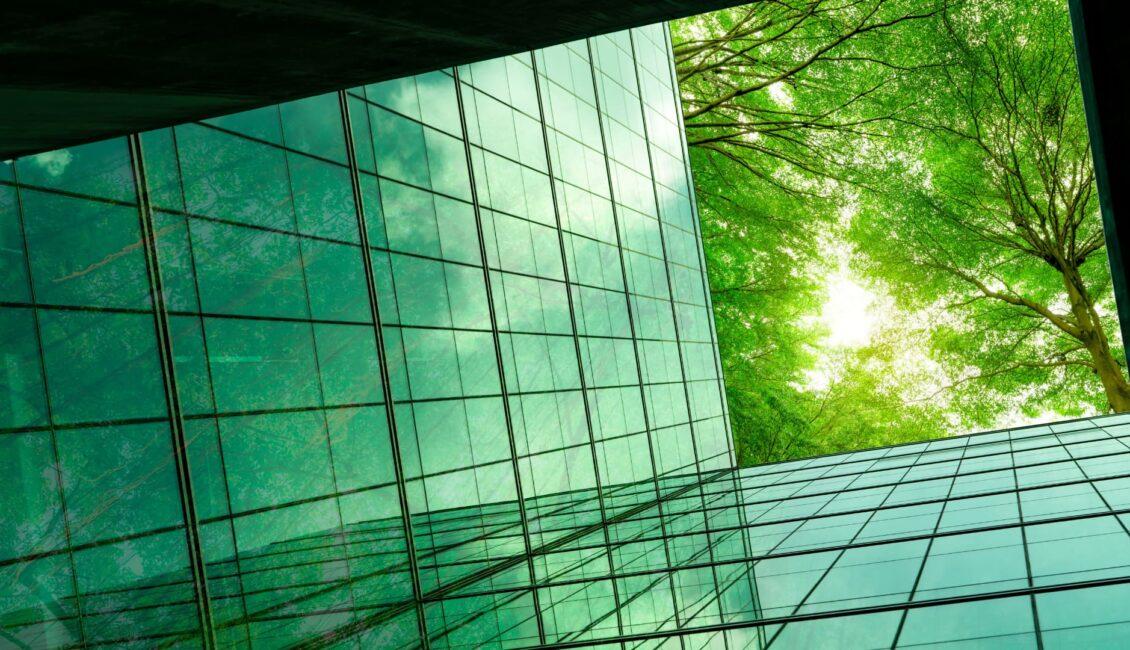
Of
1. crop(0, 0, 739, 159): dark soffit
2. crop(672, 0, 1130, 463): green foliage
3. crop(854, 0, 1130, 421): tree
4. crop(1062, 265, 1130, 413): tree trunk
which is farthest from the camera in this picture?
crop(672, 0, 1130, 463): green foliage

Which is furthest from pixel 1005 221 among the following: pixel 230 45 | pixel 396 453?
pixel 230 45

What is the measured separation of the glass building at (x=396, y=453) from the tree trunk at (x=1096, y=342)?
1157cm

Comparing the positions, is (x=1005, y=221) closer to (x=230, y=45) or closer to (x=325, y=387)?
(x=325, y=387)

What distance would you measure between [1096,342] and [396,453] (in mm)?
26488

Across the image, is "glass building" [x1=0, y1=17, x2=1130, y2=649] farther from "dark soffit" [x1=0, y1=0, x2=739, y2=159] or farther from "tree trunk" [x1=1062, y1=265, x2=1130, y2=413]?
"tree trunk" [x1=1062, y1=265, x2=1130, y2=413]

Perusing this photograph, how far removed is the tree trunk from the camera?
103 feet

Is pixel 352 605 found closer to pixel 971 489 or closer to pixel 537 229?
pixel 537 229

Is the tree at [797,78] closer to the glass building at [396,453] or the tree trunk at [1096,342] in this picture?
the tree trunk at [1096,342]

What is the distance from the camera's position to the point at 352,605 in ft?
39.8

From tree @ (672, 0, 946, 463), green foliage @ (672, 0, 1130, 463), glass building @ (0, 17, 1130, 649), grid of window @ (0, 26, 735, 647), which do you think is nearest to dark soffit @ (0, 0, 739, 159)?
grid of window @ (0, 26, 735, 647)

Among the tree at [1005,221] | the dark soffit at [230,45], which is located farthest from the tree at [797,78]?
the dark soffit at [230,45]

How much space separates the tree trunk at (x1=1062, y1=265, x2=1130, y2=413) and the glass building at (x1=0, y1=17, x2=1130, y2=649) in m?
11.6

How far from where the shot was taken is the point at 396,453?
1275 cm

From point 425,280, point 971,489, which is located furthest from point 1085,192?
point 425,280
